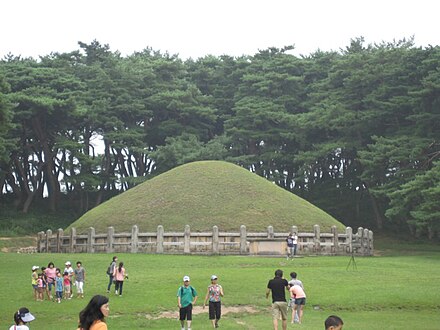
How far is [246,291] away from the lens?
28.0 m

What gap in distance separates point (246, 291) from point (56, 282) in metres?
7.64

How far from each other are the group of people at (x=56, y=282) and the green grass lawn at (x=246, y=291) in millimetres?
602

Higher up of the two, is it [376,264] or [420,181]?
[420,181]

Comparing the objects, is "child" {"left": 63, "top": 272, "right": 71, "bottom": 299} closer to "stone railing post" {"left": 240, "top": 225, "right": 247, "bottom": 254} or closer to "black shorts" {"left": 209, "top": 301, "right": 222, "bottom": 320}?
"black shorts" {"left": 209, "top": 301, "right": 222, "bottom": 320}

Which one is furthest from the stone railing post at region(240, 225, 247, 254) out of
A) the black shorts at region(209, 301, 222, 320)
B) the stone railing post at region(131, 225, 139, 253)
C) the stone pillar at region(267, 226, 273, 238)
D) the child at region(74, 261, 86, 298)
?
the black shorts at region(209, 301, 222, 320)

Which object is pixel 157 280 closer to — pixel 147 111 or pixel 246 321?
pixel 246 321

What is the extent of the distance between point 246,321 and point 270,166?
166 ft

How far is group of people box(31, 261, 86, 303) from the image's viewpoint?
83.7 feet

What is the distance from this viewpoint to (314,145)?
6788cm

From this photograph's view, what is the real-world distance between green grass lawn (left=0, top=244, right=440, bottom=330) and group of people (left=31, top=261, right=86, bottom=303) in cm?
60

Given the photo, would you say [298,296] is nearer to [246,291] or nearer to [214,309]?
[214,309]

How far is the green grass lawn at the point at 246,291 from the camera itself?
2275 centimetres

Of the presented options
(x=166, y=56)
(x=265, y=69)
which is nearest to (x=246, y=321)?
(x=265, y=69)

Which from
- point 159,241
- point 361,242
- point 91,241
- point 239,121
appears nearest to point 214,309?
point 159,241
